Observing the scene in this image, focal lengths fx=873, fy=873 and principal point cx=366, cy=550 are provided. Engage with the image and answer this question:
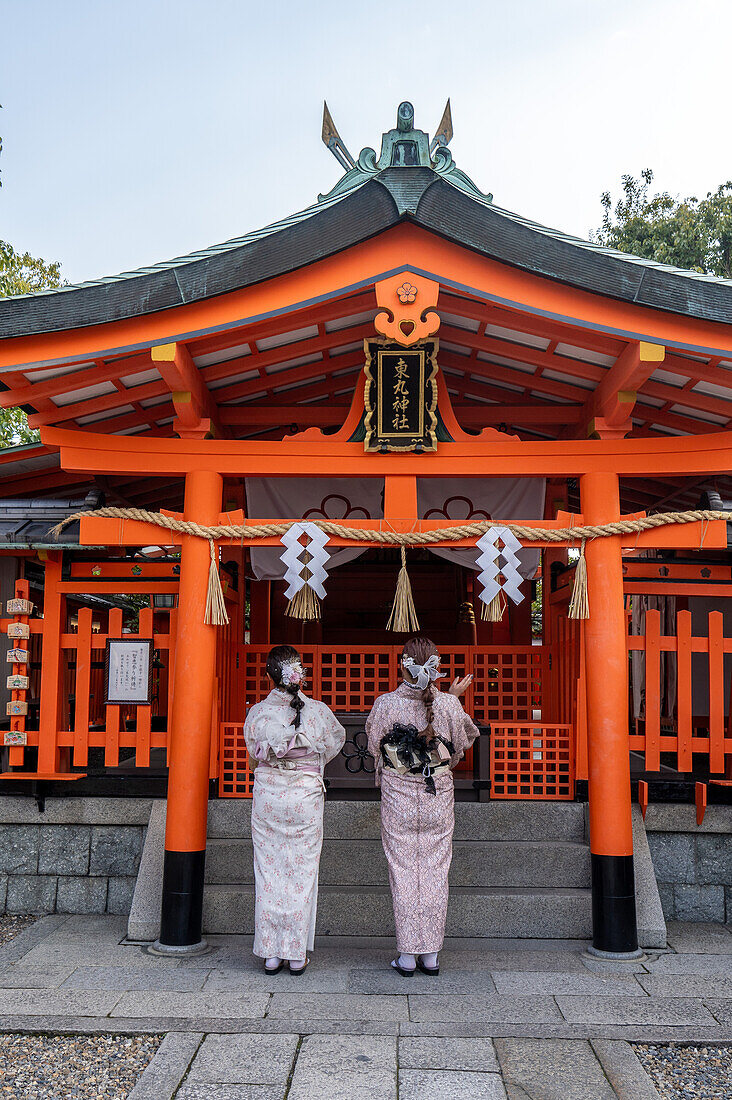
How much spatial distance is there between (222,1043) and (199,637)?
225 centimetres

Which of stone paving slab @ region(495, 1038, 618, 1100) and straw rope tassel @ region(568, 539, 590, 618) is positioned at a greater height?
straw rope tassel @ region(568, 539, 590, 618)

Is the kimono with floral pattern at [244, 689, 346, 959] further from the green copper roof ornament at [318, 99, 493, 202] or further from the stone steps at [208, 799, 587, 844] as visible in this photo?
the green copper roof ornament at [318, 99, 493, 202]

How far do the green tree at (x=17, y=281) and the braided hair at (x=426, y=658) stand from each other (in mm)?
9247

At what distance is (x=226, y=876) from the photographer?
18.3ft

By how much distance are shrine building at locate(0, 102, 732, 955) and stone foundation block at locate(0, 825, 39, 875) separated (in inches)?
11.4

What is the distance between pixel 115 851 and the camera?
19.4 feet

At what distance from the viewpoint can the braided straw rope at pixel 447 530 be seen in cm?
528

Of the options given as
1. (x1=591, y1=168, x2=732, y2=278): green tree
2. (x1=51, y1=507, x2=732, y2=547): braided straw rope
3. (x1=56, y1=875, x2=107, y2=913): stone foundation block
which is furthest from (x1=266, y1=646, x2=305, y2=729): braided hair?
(x1=591, y1=168, x2=732, y2=278): green tree

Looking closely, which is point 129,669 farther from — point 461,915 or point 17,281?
point 17,281

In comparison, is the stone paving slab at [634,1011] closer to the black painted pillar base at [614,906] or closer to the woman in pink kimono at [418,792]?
the black painted pillar base at [614,906]

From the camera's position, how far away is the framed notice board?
5.76 meters

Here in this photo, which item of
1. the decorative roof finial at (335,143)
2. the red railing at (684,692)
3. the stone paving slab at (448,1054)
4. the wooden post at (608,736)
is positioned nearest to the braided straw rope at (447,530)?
the wooden post at (608,736)

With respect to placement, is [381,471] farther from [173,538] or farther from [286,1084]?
[286,1084]

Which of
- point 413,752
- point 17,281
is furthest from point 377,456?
point 17,281
